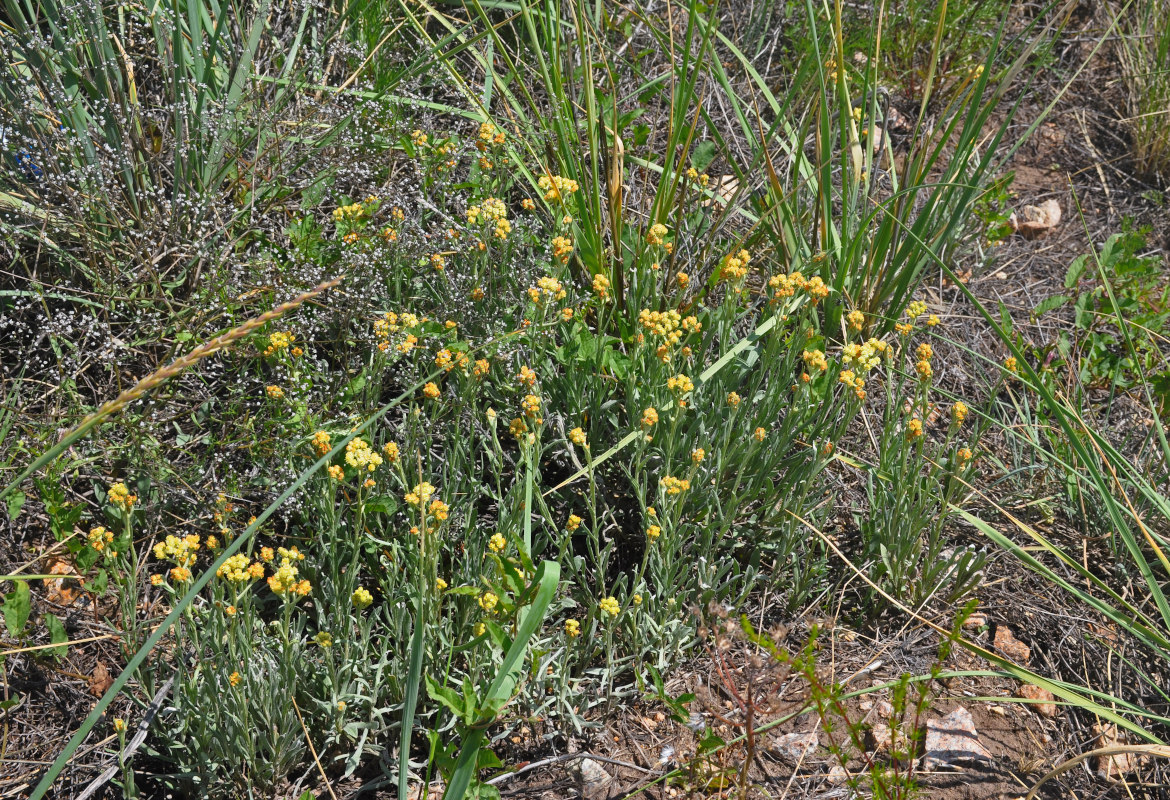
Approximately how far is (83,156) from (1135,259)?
357cm

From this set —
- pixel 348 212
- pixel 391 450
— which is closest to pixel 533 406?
pixel 391 450

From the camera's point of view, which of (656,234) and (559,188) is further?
(559,188)

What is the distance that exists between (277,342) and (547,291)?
67 cm

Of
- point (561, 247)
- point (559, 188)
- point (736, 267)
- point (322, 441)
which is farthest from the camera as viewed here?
point (559, 188)

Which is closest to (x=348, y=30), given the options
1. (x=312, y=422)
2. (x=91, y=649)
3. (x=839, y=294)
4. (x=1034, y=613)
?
(x=312, y=422)

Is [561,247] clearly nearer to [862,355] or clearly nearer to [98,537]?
[862,355]

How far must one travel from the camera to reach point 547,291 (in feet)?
7.66

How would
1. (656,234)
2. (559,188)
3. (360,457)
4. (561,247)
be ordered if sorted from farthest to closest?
(559,188) < (656,234) < (561,247) < (360,457)

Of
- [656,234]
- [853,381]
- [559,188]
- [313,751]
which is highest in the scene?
[559,188]

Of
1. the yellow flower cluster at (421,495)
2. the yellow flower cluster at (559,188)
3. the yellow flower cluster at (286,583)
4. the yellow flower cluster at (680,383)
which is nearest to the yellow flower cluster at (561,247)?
the yellow flower cluster at (559,188)

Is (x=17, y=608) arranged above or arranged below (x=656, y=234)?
below

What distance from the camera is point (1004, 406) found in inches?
117

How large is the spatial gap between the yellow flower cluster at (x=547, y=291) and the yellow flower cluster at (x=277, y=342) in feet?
1.97

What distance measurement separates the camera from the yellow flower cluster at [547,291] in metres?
2.28
